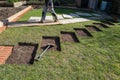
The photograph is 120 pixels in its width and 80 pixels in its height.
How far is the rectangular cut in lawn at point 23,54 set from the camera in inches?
161

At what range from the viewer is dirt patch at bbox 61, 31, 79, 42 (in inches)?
226

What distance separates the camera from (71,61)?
13.5ft

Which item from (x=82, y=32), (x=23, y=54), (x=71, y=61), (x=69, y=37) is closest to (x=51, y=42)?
(x=69, y=37)

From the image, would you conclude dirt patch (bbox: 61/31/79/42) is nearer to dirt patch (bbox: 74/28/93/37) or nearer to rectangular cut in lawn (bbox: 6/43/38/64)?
dirt patch (bbox: 74/28/93/37)

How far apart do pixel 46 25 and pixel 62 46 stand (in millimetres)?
2658

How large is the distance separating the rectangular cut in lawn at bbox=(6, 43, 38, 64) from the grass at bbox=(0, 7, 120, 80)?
0.21 metres

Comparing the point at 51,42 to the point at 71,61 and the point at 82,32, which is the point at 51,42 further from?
the point at 82,32

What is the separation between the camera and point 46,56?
4.30m

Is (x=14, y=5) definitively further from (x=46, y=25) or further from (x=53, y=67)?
(x=53, y=67)

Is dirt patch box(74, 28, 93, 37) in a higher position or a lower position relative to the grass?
higher

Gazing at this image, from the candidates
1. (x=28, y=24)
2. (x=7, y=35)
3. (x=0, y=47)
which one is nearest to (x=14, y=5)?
(x=28, y=24)

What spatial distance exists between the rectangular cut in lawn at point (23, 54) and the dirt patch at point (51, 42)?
1.04 feet

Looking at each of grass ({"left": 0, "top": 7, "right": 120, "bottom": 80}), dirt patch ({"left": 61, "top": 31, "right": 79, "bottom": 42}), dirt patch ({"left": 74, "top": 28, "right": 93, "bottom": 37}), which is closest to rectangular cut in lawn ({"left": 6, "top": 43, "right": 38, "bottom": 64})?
grass ({"left": 0, "top": 7, "right": 120, "bottom": 80})

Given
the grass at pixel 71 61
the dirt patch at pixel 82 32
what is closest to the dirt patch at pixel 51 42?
the grass at pixel 71 61
